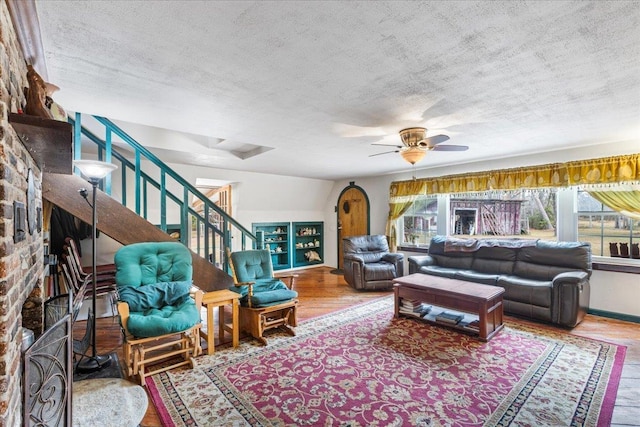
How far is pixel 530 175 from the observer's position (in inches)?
173

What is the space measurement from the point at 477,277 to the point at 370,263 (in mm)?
1826

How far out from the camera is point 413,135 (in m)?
2.97

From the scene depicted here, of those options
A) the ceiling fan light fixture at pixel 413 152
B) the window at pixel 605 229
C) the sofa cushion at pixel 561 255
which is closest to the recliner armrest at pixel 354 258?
the sofa cushion at pixel 561 255

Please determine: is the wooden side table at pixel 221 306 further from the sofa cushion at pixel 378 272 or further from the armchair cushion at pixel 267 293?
the sofa cushion at pixel 378 272

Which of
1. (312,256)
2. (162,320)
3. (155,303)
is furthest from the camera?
(312,256)

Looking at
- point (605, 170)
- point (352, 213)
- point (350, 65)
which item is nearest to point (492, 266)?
point (605, 170)

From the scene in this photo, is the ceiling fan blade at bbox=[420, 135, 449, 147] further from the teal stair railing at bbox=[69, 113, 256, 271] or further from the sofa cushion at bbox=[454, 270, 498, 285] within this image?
the teal stair railing at bbox=[69, 113, 256, 271]

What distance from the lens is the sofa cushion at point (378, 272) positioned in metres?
5.06

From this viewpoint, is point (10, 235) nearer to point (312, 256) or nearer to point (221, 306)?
point (221, 306)

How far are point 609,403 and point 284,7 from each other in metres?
3.16

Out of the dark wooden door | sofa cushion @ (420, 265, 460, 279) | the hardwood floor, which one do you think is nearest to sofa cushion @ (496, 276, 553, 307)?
the hardwood floor

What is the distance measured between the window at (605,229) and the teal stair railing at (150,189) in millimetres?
4535

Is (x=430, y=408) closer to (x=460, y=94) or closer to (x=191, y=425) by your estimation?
(x=191, y=425)

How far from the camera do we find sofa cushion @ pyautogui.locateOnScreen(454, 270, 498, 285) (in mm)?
4012
